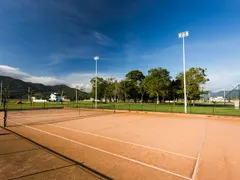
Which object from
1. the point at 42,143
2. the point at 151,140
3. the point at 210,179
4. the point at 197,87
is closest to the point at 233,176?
the point at 210,179

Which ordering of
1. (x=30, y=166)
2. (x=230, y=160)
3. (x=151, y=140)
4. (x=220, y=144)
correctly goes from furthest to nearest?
(x=151, y=140) → (x=220, y=144) → (x=230, y=160) → (x=30, y=166)

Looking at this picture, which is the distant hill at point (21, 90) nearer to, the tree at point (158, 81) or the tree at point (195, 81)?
the tree at point (158, 81)

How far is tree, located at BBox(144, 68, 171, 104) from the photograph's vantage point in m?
42.6

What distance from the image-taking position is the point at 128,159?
181 inches

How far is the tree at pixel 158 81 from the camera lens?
4264cm

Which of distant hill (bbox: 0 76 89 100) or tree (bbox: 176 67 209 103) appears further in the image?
distant hill (bbox: 0 76 89 100)

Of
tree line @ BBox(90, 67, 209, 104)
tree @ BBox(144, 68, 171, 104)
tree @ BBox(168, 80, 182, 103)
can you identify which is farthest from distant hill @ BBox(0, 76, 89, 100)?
tree @ BBox(168, 80, 182, 103)

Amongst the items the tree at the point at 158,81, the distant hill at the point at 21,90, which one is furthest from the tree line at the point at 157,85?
the distant hill at the point at 21,90

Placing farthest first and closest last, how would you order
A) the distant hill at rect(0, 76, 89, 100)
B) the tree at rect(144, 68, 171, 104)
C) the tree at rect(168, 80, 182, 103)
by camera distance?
the distant hill at rect(0, 76, 89, 100), the tree at rect(168, 80, 182, 103), the tree at rect(144, 68, 171, 104)

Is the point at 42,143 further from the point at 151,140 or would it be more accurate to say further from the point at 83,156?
the point at 151,140

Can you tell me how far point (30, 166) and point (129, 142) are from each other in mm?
4128

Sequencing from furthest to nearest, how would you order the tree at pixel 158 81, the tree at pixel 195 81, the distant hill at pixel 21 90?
the distant hill at pixel 21 90, the tree at pixel 158 81, the tree at pixel 195 81

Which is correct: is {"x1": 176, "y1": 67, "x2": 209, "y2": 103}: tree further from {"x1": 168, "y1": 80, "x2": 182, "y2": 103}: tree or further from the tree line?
{"x1": 168, "y1": 80, "x2": 182, "y2": 103}: tree

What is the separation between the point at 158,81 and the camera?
42812 millimetres
